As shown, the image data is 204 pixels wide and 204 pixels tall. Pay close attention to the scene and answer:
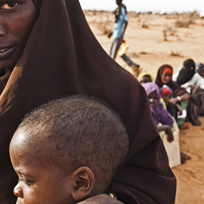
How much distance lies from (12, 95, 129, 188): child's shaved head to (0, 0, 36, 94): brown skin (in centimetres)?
30

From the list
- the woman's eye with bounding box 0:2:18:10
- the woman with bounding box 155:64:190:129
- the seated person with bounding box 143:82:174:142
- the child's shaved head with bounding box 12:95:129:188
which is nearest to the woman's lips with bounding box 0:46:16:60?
the woman's eye with bounding box 0:2:18:10

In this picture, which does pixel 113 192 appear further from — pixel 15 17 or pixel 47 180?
pixel 15 17

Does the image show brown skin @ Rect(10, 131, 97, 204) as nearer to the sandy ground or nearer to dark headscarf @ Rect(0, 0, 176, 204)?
dark headscarf @ Rect(0, 0, 176, 204)

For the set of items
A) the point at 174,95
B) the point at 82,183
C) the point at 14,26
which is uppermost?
the point at 14,26

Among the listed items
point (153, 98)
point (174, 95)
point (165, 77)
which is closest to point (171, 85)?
point (174, 95)

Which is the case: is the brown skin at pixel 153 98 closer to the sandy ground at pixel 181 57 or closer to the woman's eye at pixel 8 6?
the sandy ground at pixel 181 57

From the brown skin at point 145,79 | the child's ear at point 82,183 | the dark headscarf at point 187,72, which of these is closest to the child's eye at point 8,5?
the child's ear at point 82,183

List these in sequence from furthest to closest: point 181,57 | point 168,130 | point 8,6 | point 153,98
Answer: point 181,57
point 168,130
point 153,98
point 8,6

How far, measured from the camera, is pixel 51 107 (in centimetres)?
111

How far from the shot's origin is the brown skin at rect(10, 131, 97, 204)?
103 centimetres

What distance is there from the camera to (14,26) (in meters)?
1.22

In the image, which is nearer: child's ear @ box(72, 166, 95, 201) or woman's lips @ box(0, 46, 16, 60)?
child's ear @ box(72, 166, 95, 201)

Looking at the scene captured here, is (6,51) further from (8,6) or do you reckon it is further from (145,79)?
(145,79)

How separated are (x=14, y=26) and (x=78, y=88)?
375mm
